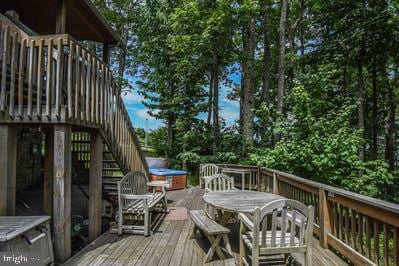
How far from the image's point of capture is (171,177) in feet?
30.3

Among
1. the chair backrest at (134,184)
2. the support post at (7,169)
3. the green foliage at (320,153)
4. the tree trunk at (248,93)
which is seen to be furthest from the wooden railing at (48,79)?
the tree trunk at (248,93)

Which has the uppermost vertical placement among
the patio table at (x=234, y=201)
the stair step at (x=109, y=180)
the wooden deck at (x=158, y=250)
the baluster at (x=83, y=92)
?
the baluster at (x=83, y=92)

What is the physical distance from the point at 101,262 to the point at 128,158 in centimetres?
292

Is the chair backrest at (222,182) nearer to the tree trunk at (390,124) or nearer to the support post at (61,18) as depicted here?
the support post at (61,18)

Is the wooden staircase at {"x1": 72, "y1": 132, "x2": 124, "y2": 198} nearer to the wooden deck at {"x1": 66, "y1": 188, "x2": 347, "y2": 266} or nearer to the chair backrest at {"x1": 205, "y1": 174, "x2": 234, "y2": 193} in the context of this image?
the wooden deck at {"x1": 66, "y1": 188, "x2": 347, "y2": 266}

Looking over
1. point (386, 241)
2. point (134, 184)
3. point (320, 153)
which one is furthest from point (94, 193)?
point (320, 153)

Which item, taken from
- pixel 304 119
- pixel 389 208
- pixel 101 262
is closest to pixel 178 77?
pixel 304 119

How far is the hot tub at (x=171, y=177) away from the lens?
349 inches

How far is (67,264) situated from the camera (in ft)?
11.4

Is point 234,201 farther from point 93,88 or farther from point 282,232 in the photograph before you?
point 93,88

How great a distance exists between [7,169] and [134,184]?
2249 mm

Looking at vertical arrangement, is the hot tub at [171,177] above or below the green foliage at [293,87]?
below

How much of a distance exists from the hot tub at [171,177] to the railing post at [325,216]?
18.4 ft

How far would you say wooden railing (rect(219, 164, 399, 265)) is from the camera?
9.21 feet
